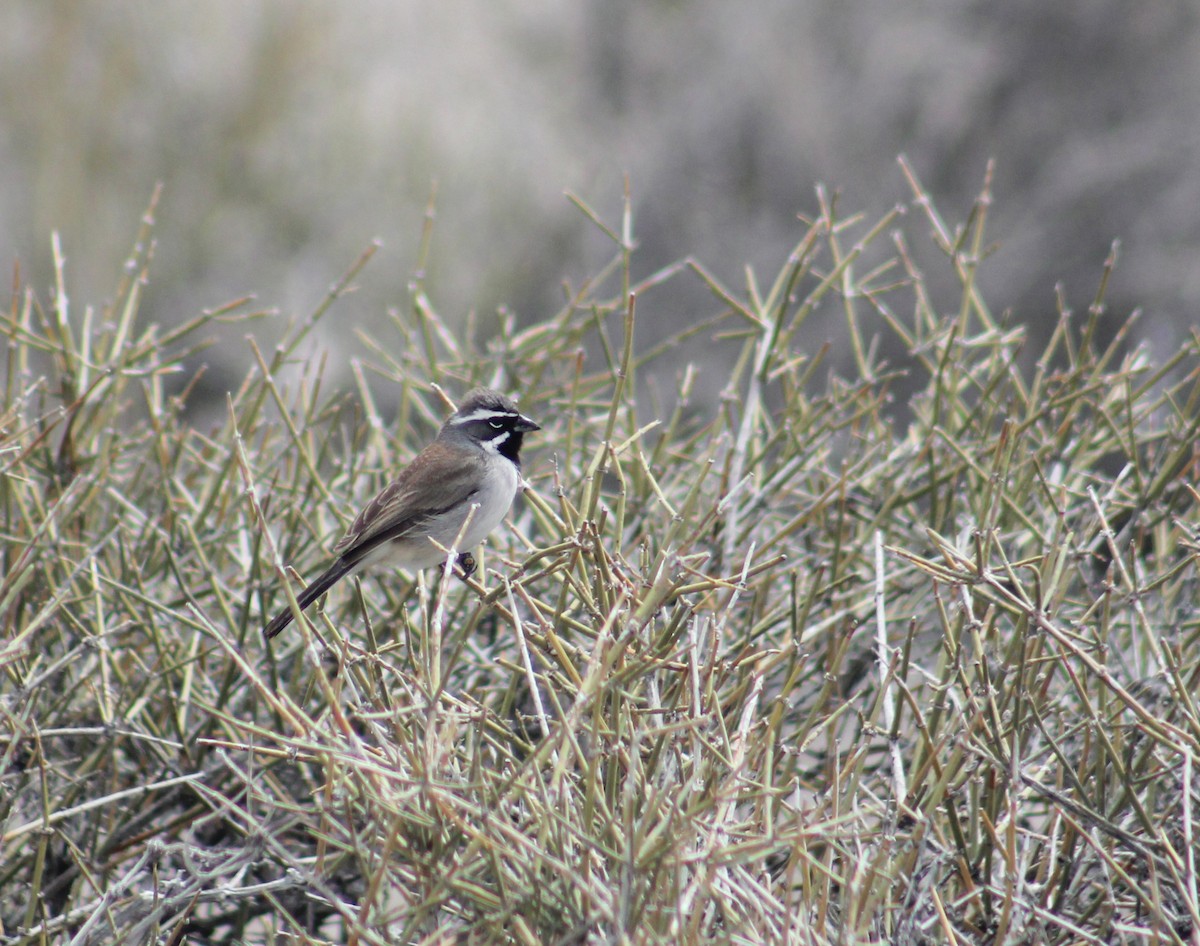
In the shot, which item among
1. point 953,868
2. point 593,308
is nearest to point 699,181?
point 593,308

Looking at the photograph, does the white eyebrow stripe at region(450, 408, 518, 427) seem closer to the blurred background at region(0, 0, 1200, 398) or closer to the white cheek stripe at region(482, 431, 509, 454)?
the white cheek stripe at region(482, 431, 509, 454)

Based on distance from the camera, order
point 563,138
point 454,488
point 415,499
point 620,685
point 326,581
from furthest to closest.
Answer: point 563,138
point 454,488
point 415,499
point 326,581
point 620,685

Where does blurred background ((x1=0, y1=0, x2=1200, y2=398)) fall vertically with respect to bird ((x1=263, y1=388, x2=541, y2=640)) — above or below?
below

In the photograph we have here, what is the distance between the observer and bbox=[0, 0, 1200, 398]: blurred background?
11047mm

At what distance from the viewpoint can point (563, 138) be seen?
15422mm

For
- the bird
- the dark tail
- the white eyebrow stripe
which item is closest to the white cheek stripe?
the bird

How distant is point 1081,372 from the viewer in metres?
3.47

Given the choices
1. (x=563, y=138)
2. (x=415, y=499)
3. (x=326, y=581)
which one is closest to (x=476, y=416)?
(x=415, y=499)

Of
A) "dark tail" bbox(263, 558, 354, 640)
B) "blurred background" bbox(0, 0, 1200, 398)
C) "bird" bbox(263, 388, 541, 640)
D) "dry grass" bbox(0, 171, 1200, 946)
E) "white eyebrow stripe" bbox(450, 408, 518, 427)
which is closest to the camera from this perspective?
"dry grass" bbox(0, 171, 1200, 946)

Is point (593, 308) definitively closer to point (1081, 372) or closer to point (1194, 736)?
point (1081, 372)

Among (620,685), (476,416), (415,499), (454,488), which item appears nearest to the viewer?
(620,685)

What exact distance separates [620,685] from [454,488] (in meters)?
1.97

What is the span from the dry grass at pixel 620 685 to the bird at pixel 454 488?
139mm

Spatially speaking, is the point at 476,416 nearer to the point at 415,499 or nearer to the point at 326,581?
the point at 415,499
